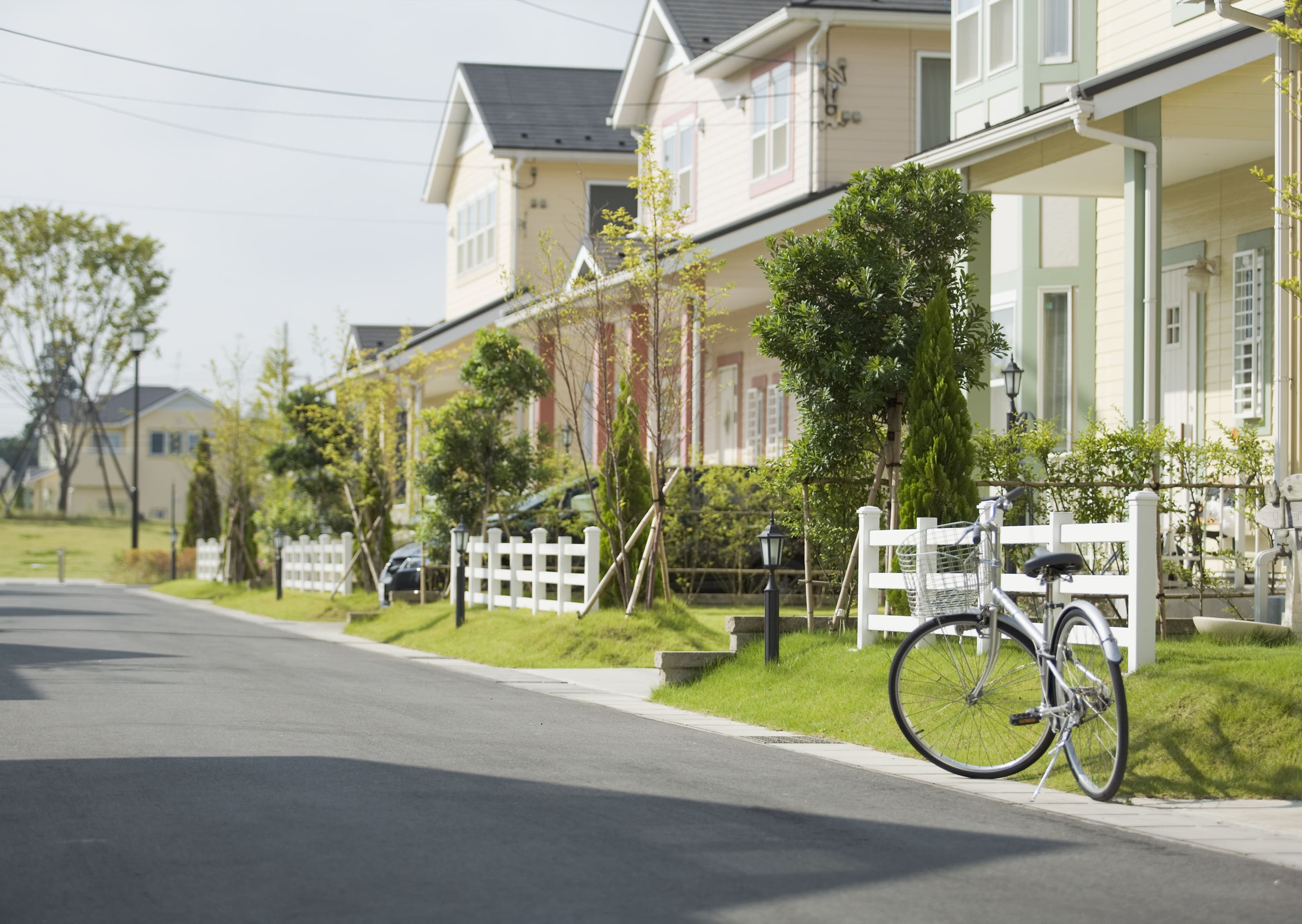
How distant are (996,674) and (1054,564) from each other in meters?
0.84

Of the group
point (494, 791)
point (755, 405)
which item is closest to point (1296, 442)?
point (494, 791)

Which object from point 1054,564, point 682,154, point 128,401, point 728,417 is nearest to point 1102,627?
point 1054,564

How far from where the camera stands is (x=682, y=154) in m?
30.7

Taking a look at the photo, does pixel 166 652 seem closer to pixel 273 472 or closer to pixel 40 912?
pixel 40 912

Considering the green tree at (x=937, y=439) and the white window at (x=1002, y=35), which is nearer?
the green tree at (x=937, y=439)

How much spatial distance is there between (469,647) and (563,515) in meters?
5.00

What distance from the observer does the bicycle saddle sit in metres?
8.05

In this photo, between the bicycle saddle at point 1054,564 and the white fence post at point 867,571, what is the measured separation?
158 inches

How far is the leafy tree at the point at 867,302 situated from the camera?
13.2m

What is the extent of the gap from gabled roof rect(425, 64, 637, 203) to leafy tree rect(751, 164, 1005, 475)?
2271 cm

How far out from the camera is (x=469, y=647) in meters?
19.1

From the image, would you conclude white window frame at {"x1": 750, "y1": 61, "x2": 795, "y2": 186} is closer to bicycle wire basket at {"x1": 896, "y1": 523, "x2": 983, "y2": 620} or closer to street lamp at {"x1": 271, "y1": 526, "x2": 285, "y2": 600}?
street lamp at {"x1": 271, "y1": 526, "x2": 285, "y2": 600}

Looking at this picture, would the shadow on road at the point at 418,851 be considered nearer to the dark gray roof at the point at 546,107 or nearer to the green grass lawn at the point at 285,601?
the green grass lawn at the point at 285,601

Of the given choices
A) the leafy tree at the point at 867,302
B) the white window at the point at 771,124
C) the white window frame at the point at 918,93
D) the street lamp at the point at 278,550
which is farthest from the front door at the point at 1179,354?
the street lamp at the point at 278,550
